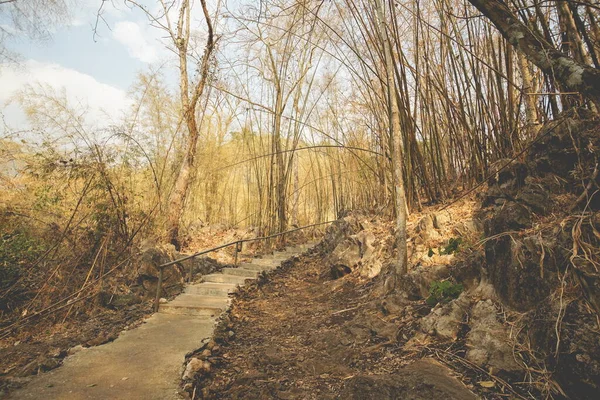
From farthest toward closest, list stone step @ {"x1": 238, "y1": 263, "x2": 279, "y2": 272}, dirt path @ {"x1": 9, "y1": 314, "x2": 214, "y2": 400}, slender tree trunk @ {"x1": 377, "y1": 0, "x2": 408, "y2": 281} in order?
stone step @ {"x1": 238, "y1": 263, "x2": 279, "y2": 272} → slender tree trunk @ {"x1": 377, "y1": 0, "x2": 408, "y2": 281} → dirt path @ {"x1": 9, "y1": 314, "x2": 214, "y2": 400}

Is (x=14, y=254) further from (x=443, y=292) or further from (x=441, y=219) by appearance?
(x=441, y=219)

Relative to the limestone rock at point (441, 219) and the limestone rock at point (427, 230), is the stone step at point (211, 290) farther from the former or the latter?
the limestone rock at point (441, 219)

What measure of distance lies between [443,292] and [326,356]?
92 centimetres

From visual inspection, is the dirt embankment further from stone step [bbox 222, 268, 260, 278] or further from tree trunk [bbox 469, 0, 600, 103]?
stone step [bbox 222, 268, 260, 278]

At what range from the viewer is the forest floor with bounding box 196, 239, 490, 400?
1.53 m

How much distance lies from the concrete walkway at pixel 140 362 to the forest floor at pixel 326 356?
20 centimetres

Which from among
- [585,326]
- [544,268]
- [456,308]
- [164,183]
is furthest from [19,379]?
[164,183]

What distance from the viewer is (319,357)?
223 centimetres

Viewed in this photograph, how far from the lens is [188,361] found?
2.09m

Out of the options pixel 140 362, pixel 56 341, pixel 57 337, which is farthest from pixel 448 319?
pixel 57 337

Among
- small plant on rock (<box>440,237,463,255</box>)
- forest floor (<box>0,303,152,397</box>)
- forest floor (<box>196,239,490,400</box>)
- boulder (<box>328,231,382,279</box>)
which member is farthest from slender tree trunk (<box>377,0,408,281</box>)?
forest floor (<box>0,303,152,397</box>)

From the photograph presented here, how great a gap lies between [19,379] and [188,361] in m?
0.87

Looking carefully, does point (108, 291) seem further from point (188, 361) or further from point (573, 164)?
point (573, 164)

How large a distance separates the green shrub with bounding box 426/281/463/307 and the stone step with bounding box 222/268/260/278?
113 inches
